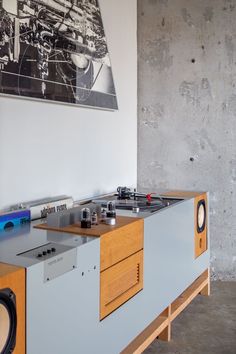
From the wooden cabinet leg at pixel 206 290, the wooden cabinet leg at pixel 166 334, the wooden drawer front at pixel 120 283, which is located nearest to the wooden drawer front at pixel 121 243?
the wooden drawer front at pixel 120 283

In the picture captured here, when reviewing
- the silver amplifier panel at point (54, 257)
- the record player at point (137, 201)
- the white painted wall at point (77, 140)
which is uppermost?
the white painted wall at point (77, 140)

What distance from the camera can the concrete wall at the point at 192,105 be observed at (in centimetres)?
347

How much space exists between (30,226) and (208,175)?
2.02 m

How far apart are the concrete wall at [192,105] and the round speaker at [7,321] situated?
2.47 m

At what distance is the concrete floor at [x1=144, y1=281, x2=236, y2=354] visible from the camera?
2.49m

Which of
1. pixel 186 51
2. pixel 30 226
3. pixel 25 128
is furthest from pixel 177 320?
pixel 186 51

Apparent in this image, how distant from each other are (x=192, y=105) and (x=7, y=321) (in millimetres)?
2713

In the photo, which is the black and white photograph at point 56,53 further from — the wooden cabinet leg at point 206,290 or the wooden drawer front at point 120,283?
the wooden cabinet leg at point 206,290

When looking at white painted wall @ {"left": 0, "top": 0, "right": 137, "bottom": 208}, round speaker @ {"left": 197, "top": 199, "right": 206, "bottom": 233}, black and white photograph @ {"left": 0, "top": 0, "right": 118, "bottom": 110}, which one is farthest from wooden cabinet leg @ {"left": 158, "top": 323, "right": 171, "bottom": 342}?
black and white photograph @ {"left": 0, "top": 0, "right": 118, "bottom": 110}

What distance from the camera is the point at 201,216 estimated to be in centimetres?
306

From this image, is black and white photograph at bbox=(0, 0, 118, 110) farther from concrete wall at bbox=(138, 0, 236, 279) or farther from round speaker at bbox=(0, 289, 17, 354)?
round speaker at bbox=(0, 289, 17, 354)

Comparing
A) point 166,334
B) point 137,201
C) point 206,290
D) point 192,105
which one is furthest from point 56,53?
point 206,290

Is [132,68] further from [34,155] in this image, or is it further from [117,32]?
[34,155]

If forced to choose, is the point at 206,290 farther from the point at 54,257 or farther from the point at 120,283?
the point at 54,257
